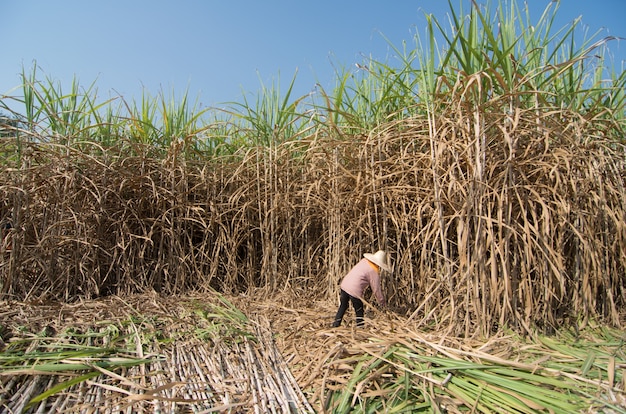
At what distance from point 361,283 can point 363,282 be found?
16mm

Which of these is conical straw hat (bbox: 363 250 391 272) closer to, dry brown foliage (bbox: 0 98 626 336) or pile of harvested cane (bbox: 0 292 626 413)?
dry brown foliage (bbox: 0 98 626 336)

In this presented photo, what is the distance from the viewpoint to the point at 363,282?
272 cm

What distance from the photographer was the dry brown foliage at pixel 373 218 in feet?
7.91

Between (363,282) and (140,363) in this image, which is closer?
(140,363)

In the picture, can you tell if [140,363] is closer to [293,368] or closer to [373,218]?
[293,368]

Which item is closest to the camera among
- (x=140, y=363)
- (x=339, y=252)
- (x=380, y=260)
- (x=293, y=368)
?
(x=140, y=363)

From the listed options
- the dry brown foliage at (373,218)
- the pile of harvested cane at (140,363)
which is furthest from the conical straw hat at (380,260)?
the pile of harvested cane at (140,363)

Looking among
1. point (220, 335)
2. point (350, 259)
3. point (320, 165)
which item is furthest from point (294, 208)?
point (220, 335)

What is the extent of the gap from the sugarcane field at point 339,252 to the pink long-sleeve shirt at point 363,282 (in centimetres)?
1

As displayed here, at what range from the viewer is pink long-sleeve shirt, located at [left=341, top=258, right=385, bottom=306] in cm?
269

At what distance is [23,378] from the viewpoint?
6.41 ft

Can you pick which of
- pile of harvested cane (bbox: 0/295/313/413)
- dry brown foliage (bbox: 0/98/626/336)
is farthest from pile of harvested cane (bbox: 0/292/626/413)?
dry brown foliage (bbox: 0/98/626/336)

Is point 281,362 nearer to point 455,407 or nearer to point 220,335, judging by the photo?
point 220,335

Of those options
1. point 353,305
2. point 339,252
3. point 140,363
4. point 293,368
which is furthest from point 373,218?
point 140,363
